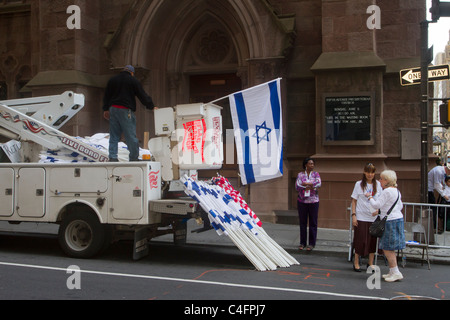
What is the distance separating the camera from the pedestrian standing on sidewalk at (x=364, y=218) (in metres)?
7.60

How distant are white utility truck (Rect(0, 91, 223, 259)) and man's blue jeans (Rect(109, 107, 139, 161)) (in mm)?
286

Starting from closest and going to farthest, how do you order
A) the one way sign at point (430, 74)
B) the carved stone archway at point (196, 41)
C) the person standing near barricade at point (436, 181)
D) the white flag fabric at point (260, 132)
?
the white flag fabric at point (260, 132) < the one way sign at point (430, 74) < the person standing near barricade at point (436, 181) < the carved stone archway at point (196, 41)

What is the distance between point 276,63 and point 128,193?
6.60 m

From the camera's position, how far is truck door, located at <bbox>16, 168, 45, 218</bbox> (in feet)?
26.8

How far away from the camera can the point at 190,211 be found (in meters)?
7.40

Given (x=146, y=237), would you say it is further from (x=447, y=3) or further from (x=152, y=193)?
(x=447, y=3)

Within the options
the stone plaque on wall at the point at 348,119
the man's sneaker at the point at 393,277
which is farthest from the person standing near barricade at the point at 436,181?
the man's sneaker at the point at 393,277

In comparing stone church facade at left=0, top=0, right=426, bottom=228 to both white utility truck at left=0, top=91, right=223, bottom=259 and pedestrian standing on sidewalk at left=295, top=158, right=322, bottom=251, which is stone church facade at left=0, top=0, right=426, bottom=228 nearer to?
pedestrian standing on sidewalk at left=295, top=158, right=322, bottom=251

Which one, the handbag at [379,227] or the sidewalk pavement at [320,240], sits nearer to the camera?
the handbag at [379,227]

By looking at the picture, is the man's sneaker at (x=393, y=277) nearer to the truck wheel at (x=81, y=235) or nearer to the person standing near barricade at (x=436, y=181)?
the truck wheel at (x=81, y=235)

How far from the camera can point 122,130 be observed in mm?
8281

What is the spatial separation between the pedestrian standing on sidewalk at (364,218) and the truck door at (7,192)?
19.5ft
